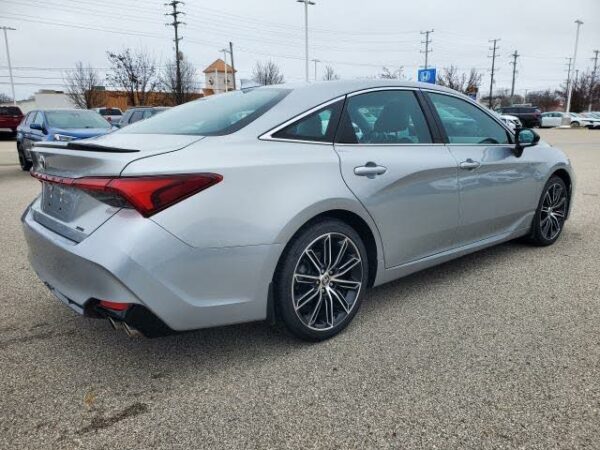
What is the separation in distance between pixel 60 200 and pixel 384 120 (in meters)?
2.06

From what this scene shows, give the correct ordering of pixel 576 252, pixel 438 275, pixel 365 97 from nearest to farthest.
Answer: pixel 365 97
pixel 438 275
pixel 576 252

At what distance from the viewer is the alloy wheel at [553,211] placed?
190 inches

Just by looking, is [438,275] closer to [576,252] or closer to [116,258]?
[576,252]

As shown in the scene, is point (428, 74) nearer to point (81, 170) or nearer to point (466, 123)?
point (466, 123)

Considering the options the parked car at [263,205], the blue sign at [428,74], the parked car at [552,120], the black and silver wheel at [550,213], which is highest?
the blue sign at [428,74]

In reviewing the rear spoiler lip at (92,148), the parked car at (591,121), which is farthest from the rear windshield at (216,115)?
the parked car at (591,121)

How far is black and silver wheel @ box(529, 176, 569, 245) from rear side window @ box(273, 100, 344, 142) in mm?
2623

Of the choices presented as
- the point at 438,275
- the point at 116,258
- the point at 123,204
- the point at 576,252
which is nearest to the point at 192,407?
the point at 116,258

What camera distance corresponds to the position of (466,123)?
13.2 feet

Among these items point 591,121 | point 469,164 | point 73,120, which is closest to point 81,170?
point 469,164

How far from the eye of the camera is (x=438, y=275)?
4160 mm

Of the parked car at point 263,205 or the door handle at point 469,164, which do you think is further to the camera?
the door handle at point 469,164

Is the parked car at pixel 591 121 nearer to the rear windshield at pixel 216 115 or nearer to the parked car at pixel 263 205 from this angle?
the parked car at pixel 263 205

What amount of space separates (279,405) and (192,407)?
1.33ft
